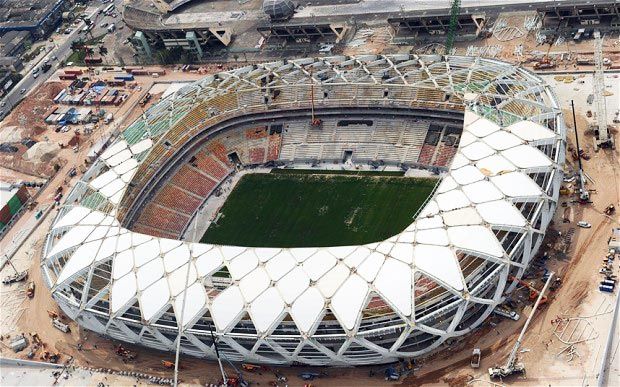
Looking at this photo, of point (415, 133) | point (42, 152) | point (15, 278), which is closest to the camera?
point (15, 278)

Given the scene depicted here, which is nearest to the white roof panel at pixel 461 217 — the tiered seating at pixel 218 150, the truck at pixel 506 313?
the truck at pixel 506 313

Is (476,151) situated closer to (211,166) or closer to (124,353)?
(211,166)

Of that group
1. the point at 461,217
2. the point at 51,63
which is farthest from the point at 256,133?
the point at 51,63

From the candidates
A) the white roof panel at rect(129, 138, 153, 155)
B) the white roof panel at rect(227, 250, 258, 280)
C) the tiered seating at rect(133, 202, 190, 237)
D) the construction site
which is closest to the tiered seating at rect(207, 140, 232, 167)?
the construction site

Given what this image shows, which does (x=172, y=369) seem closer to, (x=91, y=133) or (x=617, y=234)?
(x=617, y=234)

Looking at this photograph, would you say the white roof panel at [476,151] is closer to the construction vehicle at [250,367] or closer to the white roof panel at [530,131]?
the white roof panel at [530,131]

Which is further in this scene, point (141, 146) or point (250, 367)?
point (141, 146)

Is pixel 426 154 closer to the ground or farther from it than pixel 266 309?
farther from it
